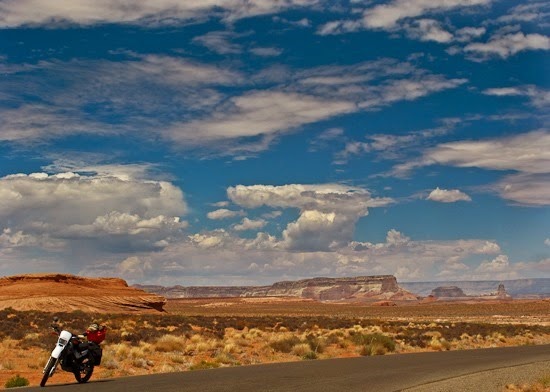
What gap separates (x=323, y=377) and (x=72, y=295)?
73472 millimetres

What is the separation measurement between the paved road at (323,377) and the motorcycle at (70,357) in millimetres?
333

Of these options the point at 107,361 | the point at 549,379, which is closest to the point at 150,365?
the point at 107,361

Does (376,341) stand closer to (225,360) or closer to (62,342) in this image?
(225,360)

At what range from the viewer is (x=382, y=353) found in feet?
93.7

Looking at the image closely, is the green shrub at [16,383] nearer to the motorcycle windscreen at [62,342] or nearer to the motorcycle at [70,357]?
the motorcycle at [70,357]

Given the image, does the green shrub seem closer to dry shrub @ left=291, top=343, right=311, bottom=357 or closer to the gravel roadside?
the gravel roadside

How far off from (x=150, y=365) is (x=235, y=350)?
222 inches

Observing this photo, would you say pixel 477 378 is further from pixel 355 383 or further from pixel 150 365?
pixel 150 365

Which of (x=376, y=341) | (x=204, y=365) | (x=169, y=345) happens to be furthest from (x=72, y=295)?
(x=204, y=365)

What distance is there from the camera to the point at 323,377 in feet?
55.7

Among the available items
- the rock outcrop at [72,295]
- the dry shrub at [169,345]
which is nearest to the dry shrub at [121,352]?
the dry shrub at [169,345]

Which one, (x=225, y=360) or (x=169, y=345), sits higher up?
(x=169, y=345)

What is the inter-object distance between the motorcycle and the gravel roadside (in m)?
7.52

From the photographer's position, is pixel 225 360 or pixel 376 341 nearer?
pixel 225 360
